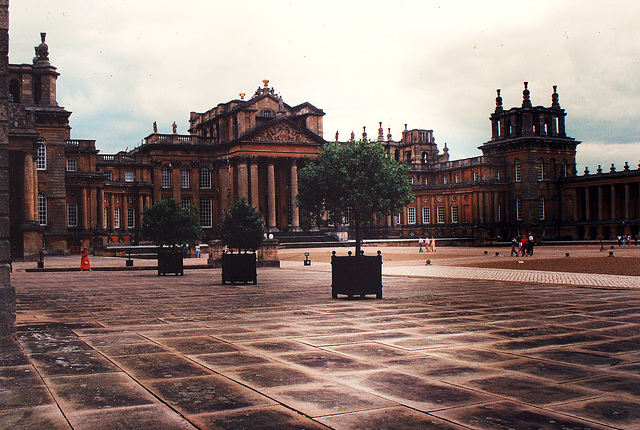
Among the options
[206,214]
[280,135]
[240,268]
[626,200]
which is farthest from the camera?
[206,214]

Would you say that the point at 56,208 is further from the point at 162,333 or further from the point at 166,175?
the point at 162,333

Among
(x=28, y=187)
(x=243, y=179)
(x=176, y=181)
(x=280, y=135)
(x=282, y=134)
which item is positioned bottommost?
(x=28, y=187)

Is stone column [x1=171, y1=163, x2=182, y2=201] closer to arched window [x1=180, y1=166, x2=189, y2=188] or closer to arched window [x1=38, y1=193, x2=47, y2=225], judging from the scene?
arched window [x1=180, y1=166, x2=189, y2=188]

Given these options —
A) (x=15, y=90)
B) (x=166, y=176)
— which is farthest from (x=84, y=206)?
(x=166, y=176)

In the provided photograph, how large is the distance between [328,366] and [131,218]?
251 ft

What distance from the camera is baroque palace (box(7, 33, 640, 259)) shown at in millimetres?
61156

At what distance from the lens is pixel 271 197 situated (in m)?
81.1

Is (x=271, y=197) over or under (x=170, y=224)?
over

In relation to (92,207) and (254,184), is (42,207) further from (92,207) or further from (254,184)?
(254,184)

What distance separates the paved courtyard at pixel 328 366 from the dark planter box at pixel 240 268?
722 centimetres

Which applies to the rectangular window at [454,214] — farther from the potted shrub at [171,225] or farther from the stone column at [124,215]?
the potted shrub at [171,225]

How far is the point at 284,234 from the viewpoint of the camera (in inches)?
3056

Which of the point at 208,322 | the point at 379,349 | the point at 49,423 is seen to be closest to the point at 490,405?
the point at 379,349

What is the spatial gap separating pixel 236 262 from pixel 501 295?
829 centimetres
